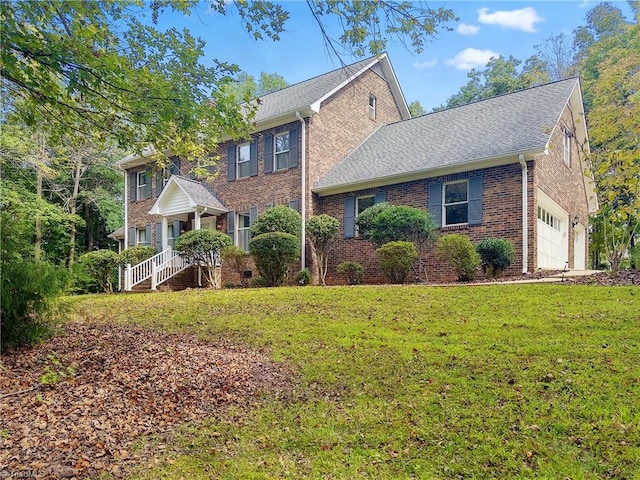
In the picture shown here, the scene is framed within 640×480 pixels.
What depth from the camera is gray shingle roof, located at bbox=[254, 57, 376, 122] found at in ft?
49.2

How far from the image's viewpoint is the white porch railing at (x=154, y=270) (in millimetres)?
14750

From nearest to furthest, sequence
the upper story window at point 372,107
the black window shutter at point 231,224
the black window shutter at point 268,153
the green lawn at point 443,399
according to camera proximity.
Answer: the green lawn at point 443,399 < the black window shutter at point 268,153 < the black window shutter at point 231,224 < the upper story window at point 372,107

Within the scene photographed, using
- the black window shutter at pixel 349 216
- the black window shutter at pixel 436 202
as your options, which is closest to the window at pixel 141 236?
the black window shutter at pixel 349 216

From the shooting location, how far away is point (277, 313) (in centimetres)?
757

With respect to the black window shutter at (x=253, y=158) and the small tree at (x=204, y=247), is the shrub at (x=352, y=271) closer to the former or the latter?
the small tree at (x=204, y=247)

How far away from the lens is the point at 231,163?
1652 cm

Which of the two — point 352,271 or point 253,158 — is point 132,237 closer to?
point 253,158

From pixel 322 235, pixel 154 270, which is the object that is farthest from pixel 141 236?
pixel 322 235

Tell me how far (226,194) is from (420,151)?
7.21 metres

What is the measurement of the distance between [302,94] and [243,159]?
10.5 feet

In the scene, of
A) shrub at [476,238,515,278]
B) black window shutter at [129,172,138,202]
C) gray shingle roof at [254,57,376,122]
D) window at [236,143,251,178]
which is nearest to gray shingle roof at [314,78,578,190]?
shrub at [476,238,515,278]

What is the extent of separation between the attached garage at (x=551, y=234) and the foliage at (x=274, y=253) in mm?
6606

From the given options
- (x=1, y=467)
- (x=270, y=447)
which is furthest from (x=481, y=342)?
(x=1, y=467)

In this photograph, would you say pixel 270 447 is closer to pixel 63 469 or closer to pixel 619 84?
pixel 63 469
